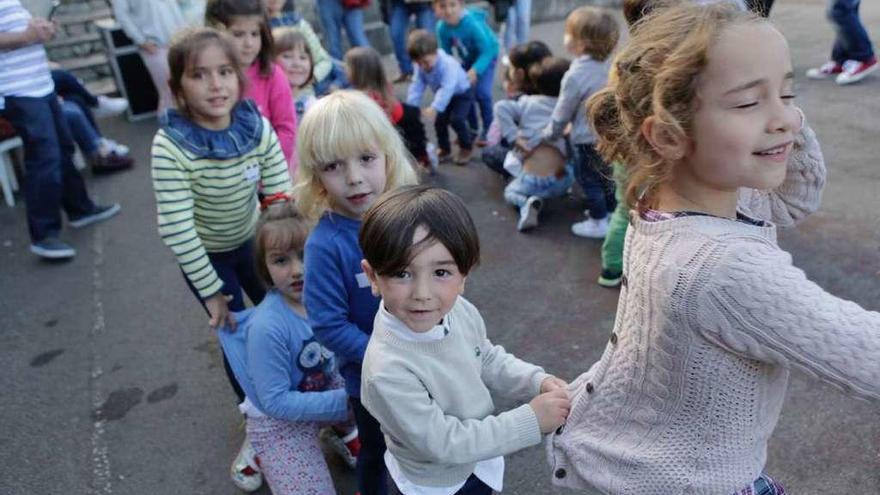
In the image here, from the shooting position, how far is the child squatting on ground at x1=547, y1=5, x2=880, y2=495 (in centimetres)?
110

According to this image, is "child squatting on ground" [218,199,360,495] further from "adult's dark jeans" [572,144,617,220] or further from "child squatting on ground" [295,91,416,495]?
"adult's dark jeans" [572,144,617,220]

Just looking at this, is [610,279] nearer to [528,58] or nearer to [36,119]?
[528,58]

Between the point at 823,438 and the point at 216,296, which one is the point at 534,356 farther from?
the point at 216,296

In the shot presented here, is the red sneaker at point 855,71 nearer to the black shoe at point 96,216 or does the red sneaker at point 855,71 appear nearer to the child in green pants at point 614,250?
the child in green pants at point 614,250

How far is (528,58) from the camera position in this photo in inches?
189

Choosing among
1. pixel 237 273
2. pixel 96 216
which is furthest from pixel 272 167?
pixel 96 216

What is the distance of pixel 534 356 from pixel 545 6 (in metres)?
9.12

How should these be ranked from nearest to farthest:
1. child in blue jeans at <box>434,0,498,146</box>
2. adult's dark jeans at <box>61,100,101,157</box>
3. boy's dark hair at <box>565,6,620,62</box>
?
boy's dark hair at <box>565,6,620,62</box>
adult's dark jeans at <box>61,100,101,157</box>
child in blue jeans at <box>434,0,498,146</box>

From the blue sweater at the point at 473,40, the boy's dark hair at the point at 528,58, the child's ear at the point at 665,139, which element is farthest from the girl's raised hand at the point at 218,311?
the blue sweater at the point at 473,40

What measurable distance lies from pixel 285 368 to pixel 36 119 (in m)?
3.26

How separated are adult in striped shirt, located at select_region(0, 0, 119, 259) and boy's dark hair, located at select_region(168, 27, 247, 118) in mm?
2330

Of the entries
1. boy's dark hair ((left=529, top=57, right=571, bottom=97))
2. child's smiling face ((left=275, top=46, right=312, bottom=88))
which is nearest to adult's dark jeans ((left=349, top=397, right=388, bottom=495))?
child's smiling face ((left=275, top=46, right=312, bottom=88))

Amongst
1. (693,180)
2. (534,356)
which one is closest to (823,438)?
(534,356)

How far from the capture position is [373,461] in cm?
212
